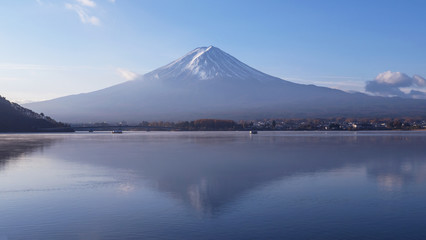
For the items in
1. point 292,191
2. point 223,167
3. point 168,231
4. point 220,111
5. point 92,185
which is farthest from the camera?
point 220,111

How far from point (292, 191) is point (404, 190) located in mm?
2337

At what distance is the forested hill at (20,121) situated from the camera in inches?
2645

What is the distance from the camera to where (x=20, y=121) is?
69750 millimetres

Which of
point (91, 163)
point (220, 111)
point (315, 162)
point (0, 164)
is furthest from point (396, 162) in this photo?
point (220, 111)

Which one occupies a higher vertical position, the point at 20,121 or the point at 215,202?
the point at 20,121

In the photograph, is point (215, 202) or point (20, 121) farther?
point (20, 121)

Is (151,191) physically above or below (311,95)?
below

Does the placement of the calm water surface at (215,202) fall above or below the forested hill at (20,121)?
below

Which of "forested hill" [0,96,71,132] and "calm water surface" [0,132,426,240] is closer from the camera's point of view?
"calm water surface" [0,132,426,240]

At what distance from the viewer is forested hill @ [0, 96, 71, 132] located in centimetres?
6719

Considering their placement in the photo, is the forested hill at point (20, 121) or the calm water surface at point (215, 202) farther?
the forested hill at point (20, 121)

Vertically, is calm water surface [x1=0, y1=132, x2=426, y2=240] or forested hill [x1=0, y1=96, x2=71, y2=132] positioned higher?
forested hill [x1=0, y1=96, x2=71, y2=132]

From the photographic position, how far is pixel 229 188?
933cm

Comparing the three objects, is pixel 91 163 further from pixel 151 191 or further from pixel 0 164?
pixel 151 191
